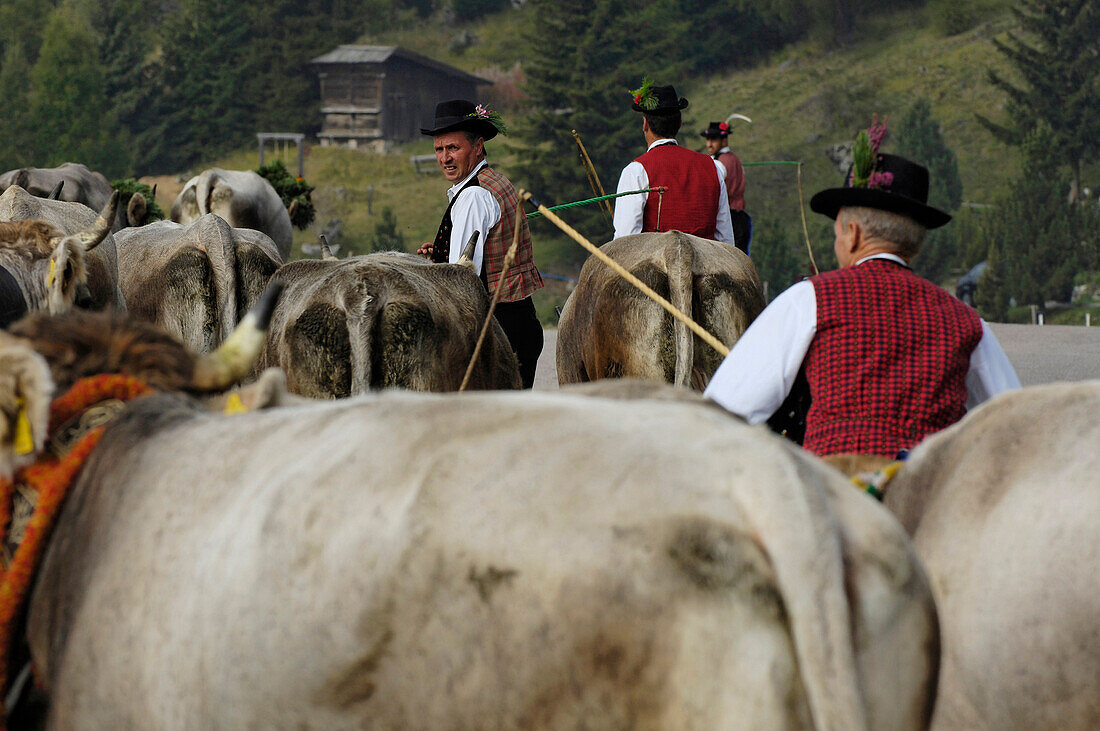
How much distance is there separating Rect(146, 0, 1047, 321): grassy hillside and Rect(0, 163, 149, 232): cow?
2586 cm

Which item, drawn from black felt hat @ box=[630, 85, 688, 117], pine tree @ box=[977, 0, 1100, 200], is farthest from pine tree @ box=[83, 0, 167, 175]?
black felt hat @ box=[630, 85, 688, 117]

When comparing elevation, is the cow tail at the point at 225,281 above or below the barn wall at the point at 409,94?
below

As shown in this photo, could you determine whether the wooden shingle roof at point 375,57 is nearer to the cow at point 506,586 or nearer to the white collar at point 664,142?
the white collar at point 664,142

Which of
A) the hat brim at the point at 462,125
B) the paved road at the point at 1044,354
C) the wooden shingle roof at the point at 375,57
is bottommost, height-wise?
the paved road at the point at 1044,354

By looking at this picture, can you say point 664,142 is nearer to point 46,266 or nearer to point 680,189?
point 680,189

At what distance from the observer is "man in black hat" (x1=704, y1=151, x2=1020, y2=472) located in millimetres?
3279

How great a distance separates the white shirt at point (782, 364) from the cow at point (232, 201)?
365 inches

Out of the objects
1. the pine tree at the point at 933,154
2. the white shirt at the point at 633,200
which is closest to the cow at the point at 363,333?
the white shirt at the point at 633,200

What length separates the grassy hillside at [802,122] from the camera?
4597 cm

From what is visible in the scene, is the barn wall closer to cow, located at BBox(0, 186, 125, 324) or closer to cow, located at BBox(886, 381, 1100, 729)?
cow, located at BBox(0, 186, 125, 324)

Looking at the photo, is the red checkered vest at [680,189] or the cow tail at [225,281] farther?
the red checkered vest at [680,189]

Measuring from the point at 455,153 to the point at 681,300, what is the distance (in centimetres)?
147

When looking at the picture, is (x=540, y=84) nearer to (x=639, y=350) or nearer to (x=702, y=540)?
(x=639, y=350)

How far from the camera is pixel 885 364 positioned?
328 cm
